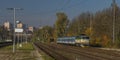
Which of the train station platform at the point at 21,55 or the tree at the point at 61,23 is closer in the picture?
the train station platform at the point at 21,55

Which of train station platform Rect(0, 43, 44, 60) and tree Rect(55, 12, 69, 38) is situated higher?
tree Rect(55, 12, 69, 38)

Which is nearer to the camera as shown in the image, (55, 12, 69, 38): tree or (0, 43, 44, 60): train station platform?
(0, 43, 44, 60): train station platform

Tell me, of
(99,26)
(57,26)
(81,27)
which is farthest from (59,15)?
(99,26)

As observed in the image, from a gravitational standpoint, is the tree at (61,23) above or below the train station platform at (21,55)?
above

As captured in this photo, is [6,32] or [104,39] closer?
[104,39]

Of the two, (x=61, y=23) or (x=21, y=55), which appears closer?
(x=21, y=55)

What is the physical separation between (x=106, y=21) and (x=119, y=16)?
4510mm

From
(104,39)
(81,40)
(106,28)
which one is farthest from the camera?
(106,28)

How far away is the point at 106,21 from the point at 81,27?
27.7m

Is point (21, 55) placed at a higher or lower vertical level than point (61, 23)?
lower

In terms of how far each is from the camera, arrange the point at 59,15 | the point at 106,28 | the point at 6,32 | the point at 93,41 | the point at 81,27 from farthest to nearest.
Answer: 1. the point at 6,32
2. the point at 59,15
3. the point at 81,27
4. the point at 106,28
5. the point at 93,41

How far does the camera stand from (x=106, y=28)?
9975cm

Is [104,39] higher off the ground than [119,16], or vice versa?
[119,16]

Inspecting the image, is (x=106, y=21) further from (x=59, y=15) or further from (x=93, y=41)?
(x=59, y=15)
